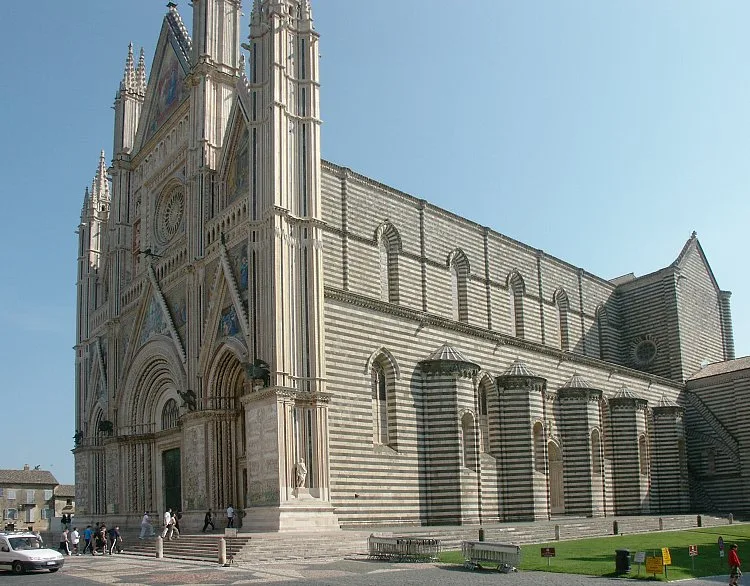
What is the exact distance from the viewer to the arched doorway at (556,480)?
3556 centimetres

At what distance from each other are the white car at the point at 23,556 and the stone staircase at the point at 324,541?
3.72m

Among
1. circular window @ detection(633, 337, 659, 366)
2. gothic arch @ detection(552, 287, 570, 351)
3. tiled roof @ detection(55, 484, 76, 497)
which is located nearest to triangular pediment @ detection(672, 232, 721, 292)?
circular window @ detection(633, 337, 659, 366)

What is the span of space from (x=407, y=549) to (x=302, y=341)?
774 centimetres

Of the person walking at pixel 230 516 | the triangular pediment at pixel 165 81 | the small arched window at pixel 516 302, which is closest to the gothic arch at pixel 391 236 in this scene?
the small arched window at pixel 516 302

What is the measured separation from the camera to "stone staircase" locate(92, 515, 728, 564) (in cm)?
2223

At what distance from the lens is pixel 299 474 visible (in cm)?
2520

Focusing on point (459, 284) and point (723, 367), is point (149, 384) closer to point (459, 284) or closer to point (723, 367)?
point (459, 284)

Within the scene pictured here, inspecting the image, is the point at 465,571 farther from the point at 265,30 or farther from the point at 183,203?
the point at 183,203

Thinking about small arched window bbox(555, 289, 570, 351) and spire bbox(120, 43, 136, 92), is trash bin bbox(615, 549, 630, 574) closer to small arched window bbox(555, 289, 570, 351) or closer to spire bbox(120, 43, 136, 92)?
small arched window bbox(555, 289, 570, 351)

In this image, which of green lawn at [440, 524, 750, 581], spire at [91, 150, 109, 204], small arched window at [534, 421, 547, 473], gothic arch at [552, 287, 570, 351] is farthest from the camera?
spire at [91, 150, 109, 204]

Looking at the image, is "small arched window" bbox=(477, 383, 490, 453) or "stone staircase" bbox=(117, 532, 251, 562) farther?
"small arched window" bbox=(477, 383, 490, 453)

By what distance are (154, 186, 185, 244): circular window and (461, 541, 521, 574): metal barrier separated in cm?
1980

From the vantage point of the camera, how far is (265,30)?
29.1 meters

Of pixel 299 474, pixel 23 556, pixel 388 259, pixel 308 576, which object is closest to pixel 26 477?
pixel 388 259
